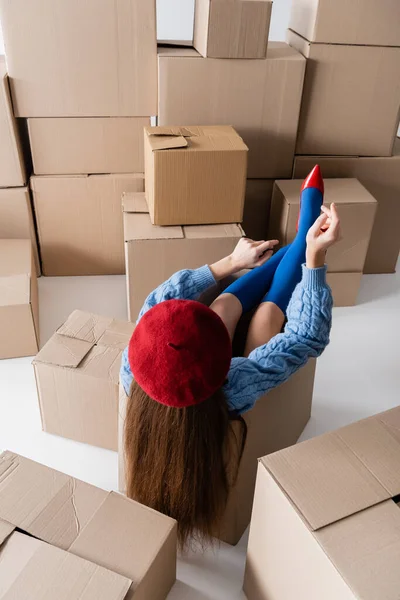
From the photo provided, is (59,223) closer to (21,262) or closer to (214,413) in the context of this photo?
(21,262)

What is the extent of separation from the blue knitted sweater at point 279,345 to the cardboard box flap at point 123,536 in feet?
0.73

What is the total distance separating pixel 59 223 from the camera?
1.94 metres

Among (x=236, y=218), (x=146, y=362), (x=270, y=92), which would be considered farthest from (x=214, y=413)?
(x=270, y=92)

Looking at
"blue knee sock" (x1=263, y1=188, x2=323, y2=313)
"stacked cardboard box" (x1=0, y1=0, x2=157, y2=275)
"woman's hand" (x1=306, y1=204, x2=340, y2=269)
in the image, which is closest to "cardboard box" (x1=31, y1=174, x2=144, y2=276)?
"stacked cardboard box" (x1=0, y1=0, x2=157, y2=275)

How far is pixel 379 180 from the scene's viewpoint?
6.47 feet

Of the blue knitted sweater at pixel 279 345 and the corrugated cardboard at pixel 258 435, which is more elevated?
the blue knitted sweater at pixel 279 345

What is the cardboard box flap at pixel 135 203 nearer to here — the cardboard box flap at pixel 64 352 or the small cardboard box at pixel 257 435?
the cardboard box flap at pixel 64 352

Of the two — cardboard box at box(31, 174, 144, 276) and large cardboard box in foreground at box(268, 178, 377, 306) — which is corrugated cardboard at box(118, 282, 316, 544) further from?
cardboard box at box(31, 174, 144, 276)

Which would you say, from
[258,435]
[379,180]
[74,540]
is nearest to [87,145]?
[379,180]

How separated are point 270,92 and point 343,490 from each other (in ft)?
4.51

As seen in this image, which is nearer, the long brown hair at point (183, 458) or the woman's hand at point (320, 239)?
the long brown hair at point (183, 458)

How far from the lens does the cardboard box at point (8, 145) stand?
167cm

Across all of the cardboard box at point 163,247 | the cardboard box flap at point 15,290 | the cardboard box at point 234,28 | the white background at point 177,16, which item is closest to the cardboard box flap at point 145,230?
the cardboard box at point 163,247

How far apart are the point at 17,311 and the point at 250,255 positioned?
0.72 metres
